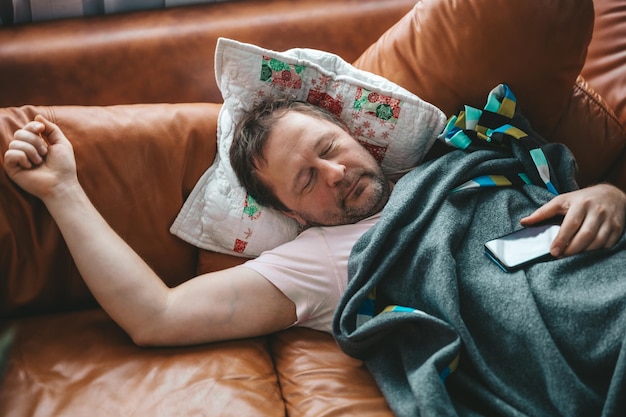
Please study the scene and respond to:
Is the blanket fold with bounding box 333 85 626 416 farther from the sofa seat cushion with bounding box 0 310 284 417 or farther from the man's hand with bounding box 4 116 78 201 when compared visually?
the man's hand with bounding box 4 116 78 201

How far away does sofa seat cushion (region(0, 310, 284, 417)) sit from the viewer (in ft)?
3.70

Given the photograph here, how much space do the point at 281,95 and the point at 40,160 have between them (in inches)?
21.6

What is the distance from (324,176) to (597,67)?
82 centimetres

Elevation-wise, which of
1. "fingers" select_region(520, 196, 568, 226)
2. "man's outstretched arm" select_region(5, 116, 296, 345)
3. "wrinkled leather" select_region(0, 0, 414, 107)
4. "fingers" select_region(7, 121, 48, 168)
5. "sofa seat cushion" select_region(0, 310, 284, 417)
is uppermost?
"wrinkled leather" select_region(0, 0, 414, 107)

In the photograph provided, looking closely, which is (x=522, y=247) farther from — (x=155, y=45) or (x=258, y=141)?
(x=155, y=45)

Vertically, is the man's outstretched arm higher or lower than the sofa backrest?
lower

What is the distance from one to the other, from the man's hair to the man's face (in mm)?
16

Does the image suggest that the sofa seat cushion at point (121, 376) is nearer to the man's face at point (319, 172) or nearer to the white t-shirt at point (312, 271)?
the white t-shirt at point (312, 271)

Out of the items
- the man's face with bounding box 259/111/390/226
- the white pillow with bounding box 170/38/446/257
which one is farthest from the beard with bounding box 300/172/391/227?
the white pillow with bounding box 170/38/446/257

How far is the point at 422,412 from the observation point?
102cm

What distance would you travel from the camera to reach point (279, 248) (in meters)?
1.34

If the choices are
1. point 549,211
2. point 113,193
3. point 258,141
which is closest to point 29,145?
point 113,193

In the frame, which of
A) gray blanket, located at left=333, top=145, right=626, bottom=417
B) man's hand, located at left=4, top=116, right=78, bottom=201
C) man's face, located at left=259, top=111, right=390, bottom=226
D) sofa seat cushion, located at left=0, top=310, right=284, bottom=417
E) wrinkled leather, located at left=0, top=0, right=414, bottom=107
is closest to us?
gray blanket, located at left=333, top=145, right=626, bottom=417

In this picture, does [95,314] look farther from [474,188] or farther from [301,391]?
[474,188]
